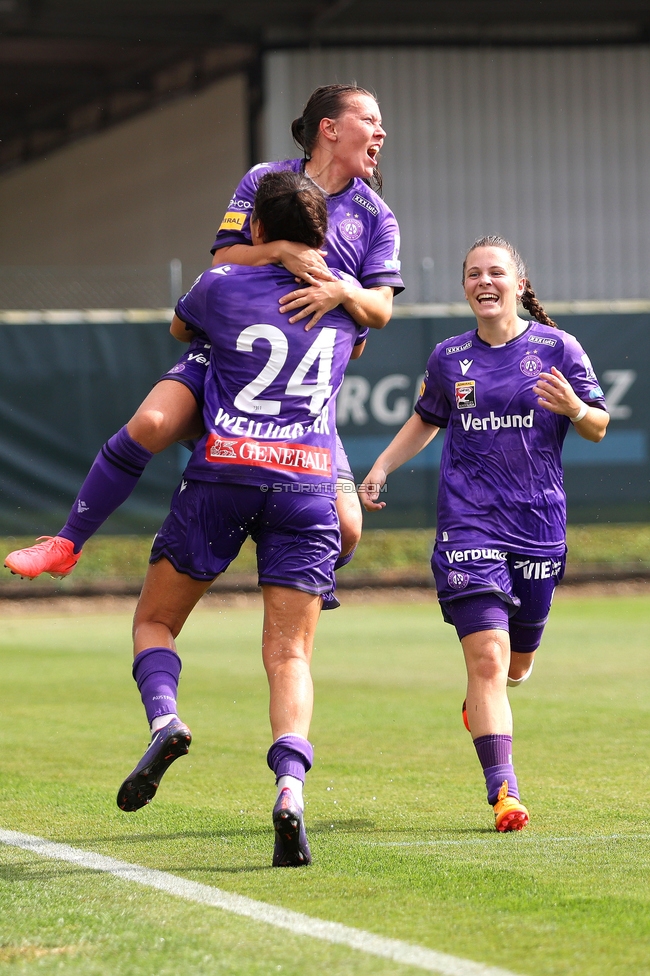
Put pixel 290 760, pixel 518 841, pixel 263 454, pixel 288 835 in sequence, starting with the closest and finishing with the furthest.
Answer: pixel 288 835, pixel 290 760, pixel 263 454, pixel 518 841

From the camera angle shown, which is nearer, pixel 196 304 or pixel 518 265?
pixel 196 304

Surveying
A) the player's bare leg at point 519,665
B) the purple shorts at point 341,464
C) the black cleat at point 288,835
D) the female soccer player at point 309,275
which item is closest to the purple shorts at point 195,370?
the female soccer player at point 309,275

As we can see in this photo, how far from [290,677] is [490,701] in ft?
3.45

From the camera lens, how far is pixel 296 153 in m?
20.5

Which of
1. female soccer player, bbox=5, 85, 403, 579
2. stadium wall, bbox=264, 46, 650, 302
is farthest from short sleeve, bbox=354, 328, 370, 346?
stadium wall, bbox=264, 46, 650, 302

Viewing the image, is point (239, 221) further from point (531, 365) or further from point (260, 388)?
point (531, 365)

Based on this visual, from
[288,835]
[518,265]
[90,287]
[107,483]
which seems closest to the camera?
[288,835]

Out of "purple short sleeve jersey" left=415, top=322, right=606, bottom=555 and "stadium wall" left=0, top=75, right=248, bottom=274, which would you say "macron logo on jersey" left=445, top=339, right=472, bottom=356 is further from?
"stadium wall" left=0, top=75, right=248, bottom=274

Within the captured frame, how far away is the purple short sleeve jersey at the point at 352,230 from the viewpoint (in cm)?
452

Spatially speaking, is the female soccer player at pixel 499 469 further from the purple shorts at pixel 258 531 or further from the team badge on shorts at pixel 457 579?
the purple shorts at pixel 258 531

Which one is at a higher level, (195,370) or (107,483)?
(195,370)

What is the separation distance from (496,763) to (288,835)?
1.16 metres

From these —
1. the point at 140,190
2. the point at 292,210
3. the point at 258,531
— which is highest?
the point at 292,210

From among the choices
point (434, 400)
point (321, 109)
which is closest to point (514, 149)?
point (434, 400)
